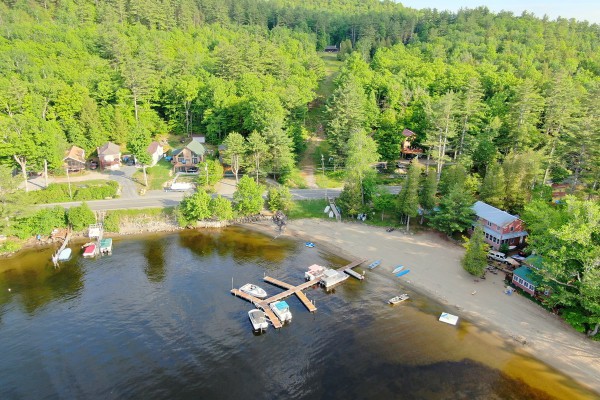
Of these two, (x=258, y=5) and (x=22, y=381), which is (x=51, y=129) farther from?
(x=258, y=5)

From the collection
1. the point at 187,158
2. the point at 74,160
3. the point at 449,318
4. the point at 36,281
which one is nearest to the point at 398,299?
the point at 449,318

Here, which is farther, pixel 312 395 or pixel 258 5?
pixel 258 5

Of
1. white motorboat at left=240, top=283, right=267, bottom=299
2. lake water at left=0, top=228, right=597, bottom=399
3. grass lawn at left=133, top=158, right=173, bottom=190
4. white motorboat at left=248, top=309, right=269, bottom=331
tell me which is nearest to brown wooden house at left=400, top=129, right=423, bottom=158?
lake water at left=0, top=228, right=597, bottom=399

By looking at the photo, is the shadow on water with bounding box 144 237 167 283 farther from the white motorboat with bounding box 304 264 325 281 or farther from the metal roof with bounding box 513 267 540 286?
the metal roof with bounding box 513 267 540 286

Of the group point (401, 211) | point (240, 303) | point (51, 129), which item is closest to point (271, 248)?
point (240, 303)

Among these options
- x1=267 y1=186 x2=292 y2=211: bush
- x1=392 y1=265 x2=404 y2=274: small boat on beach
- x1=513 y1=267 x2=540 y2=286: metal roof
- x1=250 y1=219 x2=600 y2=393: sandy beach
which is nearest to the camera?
x1=250 y1=219 x2=600 y2=393: sandy beach

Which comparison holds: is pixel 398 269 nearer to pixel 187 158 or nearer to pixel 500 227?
pixel 500 227

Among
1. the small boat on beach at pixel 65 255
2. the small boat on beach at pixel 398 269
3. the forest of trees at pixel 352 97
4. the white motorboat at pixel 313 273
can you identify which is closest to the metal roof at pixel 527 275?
the forest of trees at pixel 352 97
